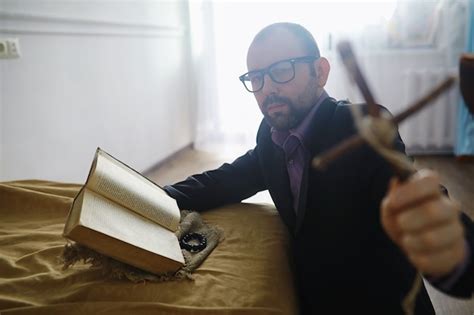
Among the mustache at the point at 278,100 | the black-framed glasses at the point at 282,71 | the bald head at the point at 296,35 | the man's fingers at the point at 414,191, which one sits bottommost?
the man's fingers at the point at 414,191

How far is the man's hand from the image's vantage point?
365 mm

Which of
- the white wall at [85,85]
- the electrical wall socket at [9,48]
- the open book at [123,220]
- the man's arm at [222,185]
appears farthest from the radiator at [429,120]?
the open book at [123,220]

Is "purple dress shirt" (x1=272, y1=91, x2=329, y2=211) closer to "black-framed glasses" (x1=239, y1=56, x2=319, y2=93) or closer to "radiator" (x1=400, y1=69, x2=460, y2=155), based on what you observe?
"black-framed glasses" (x1=239, y1=56, x2=319, y2=93)

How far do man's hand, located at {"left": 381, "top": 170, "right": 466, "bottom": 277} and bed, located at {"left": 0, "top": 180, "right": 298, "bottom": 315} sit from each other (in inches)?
16.5

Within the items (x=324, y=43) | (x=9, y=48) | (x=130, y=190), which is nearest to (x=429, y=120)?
(x=324, y=43)

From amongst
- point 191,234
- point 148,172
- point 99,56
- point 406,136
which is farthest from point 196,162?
point 191,234

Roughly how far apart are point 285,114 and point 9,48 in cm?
141

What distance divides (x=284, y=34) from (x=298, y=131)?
216 millimetres

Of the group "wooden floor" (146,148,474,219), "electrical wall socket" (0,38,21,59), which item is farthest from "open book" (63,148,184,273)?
"wooden floor" (146,148,474,219)

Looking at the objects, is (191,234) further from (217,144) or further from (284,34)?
(217,144)

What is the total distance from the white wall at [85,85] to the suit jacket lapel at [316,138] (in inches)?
56.8

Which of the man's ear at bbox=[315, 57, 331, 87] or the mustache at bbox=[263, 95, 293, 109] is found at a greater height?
the man's ear at bbox=[315, 57, 331, 87]

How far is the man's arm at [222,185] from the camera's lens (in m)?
1.14

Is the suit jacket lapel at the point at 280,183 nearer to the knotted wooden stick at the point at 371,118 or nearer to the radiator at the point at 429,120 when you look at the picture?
the knotted wooden stick at the point at 371,118
